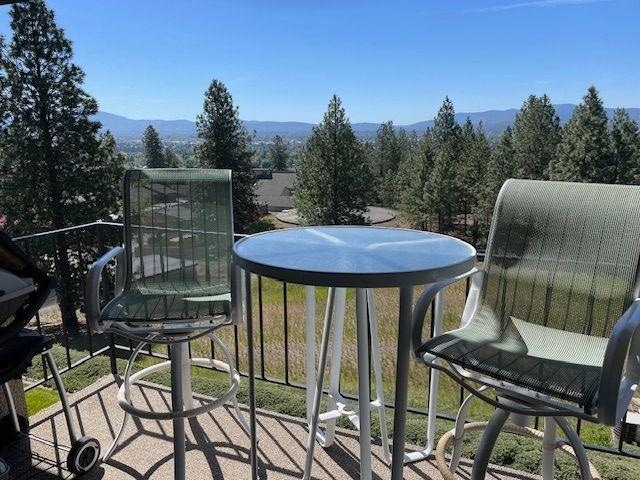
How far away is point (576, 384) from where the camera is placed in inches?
47.5

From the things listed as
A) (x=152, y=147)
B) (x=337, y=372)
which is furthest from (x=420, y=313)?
(x=152, y=147)

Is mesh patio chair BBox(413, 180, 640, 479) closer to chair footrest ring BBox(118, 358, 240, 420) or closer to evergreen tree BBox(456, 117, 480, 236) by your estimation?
chair footrest ring BBox(118, 358, 240, 420)

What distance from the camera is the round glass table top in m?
1.34

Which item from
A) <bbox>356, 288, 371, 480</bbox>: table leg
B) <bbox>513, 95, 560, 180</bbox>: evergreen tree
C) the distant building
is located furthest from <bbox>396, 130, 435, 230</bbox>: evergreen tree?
<bbox>356, 288, 371, 480</bbox>: table leg

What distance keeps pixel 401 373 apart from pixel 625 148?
2250 cm

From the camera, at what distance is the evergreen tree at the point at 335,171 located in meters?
23.3

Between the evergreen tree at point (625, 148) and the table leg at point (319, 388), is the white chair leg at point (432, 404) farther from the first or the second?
the evergreen tree at point (625, 148)

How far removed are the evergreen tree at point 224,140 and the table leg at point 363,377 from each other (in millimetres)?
21684

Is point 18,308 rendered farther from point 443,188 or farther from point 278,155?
point 278,155

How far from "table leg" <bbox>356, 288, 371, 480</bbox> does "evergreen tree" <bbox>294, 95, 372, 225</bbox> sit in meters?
21.3

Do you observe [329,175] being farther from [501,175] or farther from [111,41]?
[111,41]

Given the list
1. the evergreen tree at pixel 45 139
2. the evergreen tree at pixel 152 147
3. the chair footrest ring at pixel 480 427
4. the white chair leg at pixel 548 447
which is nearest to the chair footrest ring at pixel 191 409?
the chair footrest ring at pixel 480 427

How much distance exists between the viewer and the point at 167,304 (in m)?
2.02

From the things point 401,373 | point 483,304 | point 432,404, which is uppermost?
point 483,304
